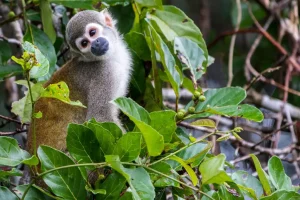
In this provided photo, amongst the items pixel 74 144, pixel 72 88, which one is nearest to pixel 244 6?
pixel 72 88

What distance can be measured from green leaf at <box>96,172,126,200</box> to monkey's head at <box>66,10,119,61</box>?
1.23 meters

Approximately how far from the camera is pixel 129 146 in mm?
2246

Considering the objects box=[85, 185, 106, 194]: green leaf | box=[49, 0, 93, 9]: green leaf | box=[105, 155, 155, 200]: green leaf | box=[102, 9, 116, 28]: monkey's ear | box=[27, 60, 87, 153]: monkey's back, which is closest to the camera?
box=[105, 155, 155, 200]: green leaf

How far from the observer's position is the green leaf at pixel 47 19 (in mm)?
3287

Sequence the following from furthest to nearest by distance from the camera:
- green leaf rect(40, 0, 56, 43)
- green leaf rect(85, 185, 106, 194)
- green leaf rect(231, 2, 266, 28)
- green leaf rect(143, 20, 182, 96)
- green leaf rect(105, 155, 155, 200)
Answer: green leaf rect(231, 2, 266, 28)
green leaf rect(40, 0, 56, 43)
green leaf rect(143, 20, 182, 96)
green leaf rect(85, 185, 106, 194)
green leaf rect(105, 155, 155, 200)

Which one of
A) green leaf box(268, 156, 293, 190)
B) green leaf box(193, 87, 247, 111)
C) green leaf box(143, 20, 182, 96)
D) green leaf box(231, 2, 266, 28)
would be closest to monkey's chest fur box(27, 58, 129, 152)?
green leaf box(143, 20, 182, 96)

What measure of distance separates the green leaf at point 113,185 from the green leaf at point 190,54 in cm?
94

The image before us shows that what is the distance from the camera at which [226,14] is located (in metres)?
6.73

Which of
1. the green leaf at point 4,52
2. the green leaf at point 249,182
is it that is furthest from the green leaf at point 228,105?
the green leaf at point 4,52

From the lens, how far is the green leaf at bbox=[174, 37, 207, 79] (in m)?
3.06

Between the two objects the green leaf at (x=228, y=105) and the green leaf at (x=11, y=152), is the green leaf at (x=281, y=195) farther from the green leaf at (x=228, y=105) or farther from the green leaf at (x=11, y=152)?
the green leaf at (x=11, y=152)

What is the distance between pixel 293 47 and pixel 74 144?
3.32 metres

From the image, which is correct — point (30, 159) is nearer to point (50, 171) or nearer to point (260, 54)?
point (50, 171)

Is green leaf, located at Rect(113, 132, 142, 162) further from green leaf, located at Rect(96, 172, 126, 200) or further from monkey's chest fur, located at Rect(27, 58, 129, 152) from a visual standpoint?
monkey's chest fur, located at Rect(27, 58, 129, 152)
